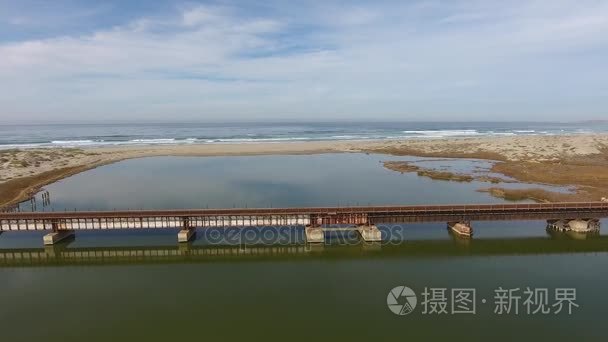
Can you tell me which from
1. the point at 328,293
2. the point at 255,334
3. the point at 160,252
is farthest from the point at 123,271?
the point at 328,293

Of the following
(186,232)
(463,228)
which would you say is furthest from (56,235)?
(463,228)

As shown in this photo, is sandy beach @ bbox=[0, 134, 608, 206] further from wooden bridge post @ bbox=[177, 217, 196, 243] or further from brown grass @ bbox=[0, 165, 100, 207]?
wooden bridge post @ bbox=[177, 217, 196, 243]

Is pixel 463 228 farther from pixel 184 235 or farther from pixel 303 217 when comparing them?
pixel 184 235

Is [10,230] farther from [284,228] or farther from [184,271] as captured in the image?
[284,228]

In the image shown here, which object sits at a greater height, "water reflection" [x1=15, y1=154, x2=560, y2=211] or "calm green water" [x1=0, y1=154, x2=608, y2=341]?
"water reflection" [x1=15, y1=154, x2=560, y2=211]

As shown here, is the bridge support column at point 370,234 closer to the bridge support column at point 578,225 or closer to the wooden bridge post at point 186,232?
the wooden bridge post at point 186,232

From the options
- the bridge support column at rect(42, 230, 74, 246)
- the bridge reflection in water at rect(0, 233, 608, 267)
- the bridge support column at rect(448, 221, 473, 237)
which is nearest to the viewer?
the bridge reflection in water at rect(0, 233, 608, 267)

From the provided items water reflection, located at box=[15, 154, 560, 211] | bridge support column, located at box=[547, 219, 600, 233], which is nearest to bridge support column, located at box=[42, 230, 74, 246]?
water reflection, located at box=[15, 154, 560, 211]
